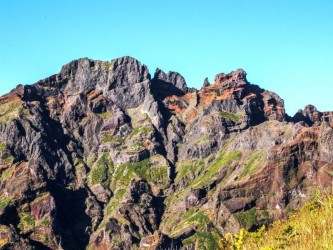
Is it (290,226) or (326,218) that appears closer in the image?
(326,218)

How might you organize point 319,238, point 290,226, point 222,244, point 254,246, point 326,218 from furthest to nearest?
point 222,244 < point 290,226 < point 254,246 < point 326,218 < point 319,238

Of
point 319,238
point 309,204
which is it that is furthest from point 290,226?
point 319,238

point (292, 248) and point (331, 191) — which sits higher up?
point (331, 191)

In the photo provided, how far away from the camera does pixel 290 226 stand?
65.3 feet

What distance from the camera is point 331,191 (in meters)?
18.1

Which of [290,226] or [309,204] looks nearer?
[290,226]

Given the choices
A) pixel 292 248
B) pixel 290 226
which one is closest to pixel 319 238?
pixel 292 248

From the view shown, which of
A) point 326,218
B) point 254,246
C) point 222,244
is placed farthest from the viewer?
point 222,244

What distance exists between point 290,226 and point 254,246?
10.0ft

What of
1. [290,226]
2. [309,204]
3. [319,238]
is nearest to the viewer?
[319,238]

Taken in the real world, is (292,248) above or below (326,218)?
below

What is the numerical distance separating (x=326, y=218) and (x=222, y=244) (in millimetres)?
11369

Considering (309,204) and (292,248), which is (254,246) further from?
(309,204)

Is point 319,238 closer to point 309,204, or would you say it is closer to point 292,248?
point 292,248
